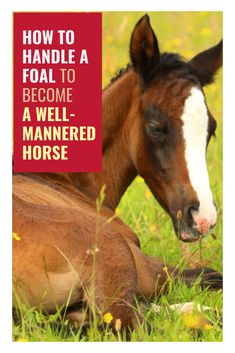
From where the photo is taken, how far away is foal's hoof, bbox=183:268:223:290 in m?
6.55

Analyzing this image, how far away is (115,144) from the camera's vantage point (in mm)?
6703

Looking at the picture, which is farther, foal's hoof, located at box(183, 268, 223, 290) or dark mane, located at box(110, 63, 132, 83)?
dark mane, located at box(110, 63, 132, 83)

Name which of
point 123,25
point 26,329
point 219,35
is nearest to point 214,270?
point 26,329

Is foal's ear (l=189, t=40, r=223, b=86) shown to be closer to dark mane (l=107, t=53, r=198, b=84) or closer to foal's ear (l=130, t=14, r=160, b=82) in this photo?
dark mane (l=107, t=53, r=198, b=84)

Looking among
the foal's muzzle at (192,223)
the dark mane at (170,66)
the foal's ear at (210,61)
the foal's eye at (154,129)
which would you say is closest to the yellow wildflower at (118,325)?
the foal's muzzle at (192,223)

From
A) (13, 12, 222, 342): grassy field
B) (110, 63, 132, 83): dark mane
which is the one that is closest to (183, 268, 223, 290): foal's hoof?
(13, 12, 222, 342): grassy field

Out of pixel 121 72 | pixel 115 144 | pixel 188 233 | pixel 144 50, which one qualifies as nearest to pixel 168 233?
pixel 115 144

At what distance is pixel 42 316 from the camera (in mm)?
5457

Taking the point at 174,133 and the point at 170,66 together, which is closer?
the point at 174,133

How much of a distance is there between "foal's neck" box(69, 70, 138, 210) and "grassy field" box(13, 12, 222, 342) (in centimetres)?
27

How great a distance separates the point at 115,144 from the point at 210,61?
0.96m

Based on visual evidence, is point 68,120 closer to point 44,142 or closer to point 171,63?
point 44,142

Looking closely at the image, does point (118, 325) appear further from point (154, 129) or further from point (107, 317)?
point (154, 129)

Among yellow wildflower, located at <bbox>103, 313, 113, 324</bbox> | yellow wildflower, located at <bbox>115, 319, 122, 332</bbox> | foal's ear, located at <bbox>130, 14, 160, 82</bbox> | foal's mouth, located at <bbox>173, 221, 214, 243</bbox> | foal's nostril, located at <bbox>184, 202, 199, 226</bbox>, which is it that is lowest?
yellow wildflower, located at <bbox>115, 319, 122, 332</bbox>
